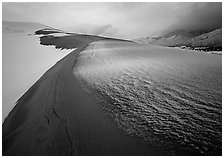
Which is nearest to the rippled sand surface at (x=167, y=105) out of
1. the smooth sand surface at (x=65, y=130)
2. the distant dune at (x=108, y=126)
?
the distant dune at (x=108, y=126)

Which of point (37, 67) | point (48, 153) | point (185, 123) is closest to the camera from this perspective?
point (48, 153)

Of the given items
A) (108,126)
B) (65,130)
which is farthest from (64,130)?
(108,126)

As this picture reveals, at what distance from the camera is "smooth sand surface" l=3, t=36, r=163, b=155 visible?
6.72ft

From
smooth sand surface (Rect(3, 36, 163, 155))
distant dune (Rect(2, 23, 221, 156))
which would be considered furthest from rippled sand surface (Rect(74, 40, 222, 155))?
smooth sand surface (Rect(3, 36, 163, 155))

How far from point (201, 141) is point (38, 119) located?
2.56 metres

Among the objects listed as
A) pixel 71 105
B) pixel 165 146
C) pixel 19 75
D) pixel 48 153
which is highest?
pixel 19 75

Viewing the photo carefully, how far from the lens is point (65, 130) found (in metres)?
2.43

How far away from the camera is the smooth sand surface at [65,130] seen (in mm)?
2049

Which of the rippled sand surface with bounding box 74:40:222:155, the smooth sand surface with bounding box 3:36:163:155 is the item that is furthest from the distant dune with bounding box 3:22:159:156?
the rippled sand surface with bounding box 74:40:222:155

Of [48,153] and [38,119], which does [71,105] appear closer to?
[38,119]

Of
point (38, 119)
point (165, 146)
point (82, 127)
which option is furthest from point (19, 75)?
point (165, 146)

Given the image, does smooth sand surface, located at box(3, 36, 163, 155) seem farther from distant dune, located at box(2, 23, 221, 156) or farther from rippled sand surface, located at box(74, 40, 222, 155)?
rippled sand surface, located at box(74, 40, 222, 155)

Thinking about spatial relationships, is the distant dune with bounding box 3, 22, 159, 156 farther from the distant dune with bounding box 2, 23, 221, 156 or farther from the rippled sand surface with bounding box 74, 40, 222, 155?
the rippled sand surface with bounding box 74, 40, 222, 155

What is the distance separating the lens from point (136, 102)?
9.61 ft
